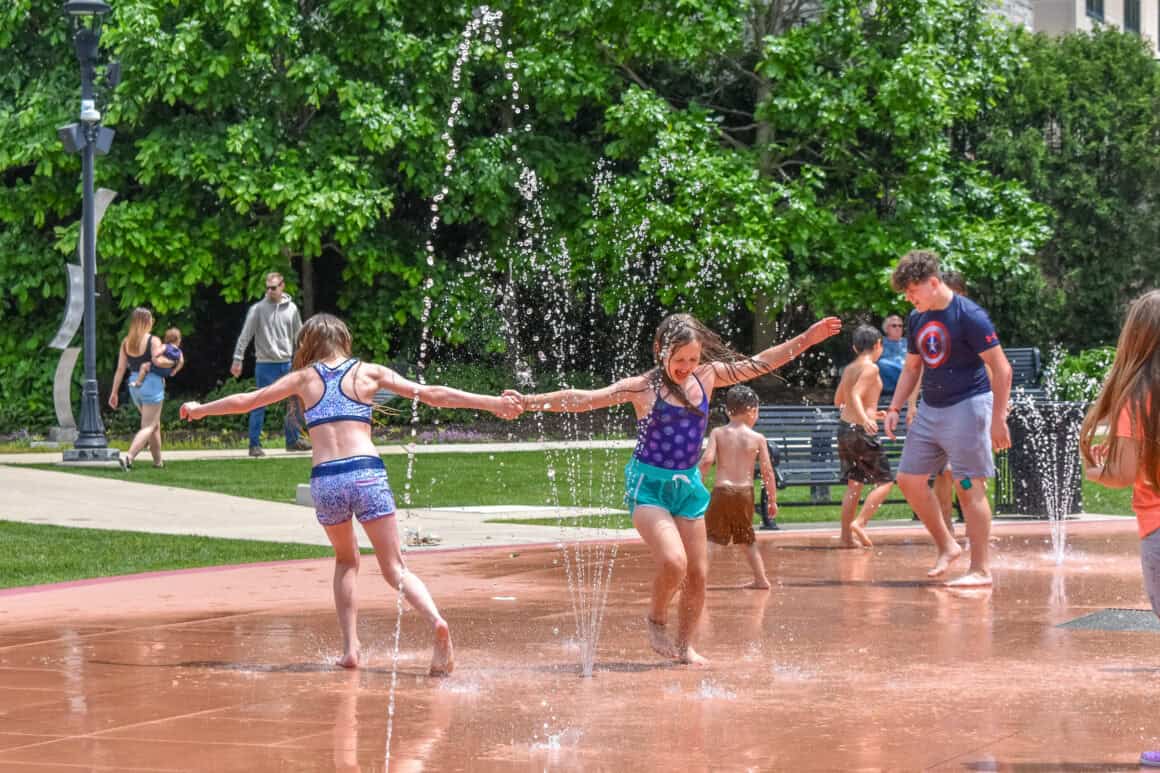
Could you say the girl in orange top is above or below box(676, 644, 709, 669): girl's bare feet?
above

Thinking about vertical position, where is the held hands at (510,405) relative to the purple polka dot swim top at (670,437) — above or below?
above

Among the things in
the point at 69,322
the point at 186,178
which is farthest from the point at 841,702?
the point at 186,178

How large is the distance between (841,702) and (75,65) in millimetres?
22393

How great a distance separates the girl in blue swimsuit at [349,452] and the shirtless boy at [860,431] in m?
5.25

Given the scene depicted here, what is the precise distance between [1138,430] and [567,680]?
2727mm

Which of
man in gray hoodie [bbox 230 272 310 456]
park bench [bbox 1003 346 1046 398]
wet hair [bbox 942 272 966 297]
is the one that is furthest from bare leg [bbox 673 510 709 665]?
park bench [bbox 1003 346 1046 398]

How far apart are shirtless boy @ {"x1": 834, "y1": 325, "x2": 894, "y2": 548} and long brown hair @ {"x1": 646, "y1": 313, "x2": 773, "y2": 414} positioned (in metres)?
4.66

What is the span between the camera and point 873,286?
25.5 metres

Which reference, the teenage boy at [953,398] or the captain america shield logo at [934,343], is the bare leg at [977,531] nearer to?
the teenage boy at [953,398]

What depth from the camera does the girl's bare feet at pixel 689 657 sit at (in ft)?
24.3

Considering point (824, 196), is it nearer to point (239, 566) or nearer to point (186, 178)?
point (186, 178)

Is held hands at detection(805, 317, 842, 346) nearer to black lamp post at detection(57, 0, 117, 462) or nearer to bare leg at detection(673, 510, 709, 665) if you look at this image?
bare leg at detection(673, 510, 709, 665)

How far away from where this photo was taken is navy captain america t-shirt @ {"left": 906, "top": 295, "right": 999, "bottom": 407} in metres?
9.99

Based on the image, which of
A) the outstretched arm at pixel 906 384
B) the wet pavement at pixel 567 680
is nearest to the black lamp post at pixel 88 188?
the wet pavement at pixel 567 680
